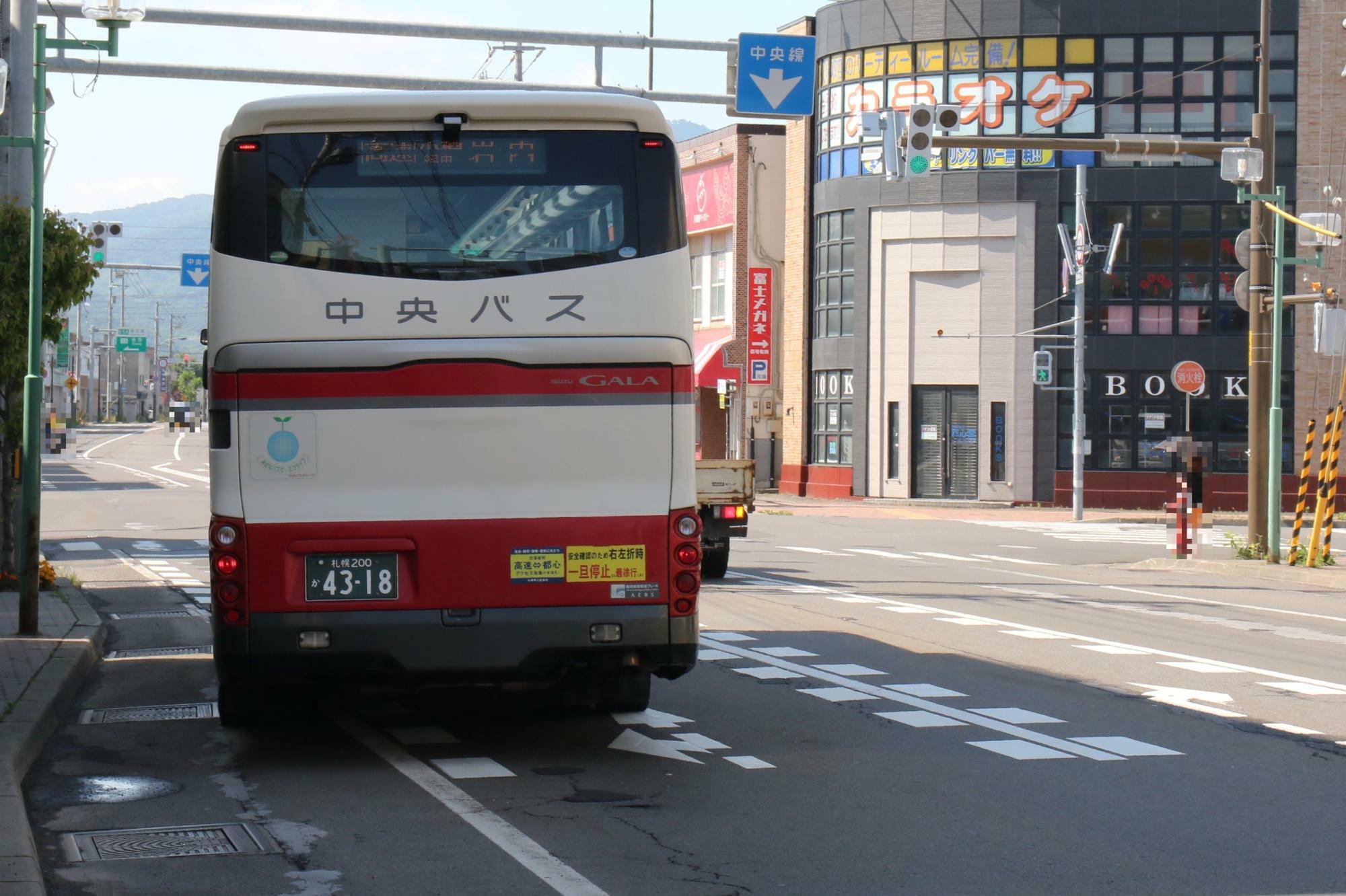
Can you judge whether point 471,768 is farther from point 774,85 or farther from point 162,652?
point 774,85

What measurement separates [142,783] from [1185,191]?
38973 mm

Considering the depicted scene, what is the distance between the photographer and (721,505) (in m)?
20.8

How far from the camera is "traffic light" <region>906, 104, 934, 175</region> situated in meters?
21.4

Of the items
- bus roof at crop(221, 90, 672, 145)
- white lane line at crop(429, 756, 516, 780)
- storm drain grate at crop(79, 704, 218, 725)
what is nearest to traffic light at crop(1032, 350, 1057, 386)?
storm drain grate at crop(79, 704, 218, 725)

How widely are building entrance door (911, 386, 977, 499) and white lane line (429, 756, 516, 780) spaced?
3617 cm

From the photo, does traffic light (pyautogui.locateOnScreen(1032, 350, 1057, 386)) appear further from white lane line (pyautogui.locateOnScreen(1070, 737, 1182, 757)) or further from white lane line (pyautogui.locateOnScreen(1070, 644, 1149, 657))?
white lane line (pyautogui.locateOnScreen(1070, 737, 1182, 757))

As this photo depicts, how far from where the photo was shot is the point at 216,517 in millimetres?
8359

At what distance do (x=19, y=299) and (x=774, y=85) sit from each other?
8638mm

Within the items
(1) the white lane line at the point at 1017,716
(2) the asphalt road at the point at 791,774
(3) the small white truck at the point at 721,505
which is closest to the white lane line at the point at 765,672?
(2) the asphalt road at the point at 791,774

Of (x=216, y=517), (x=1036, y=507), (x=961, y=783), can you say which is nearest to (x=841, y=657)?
(x=961, y=783)

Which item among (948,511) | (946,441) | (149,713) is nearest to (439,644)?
(149,713)

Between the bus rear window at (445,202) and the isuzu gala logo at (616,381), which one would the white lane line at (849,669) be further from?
the bus rear window at (445,202)

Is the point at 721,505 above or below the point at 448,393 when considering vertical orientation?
below

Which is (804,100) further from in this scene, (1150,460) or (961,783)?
(1150,460)
